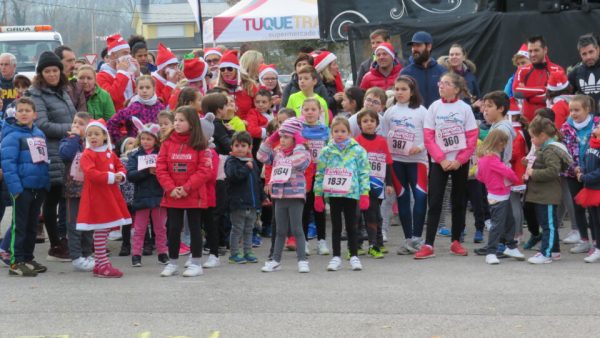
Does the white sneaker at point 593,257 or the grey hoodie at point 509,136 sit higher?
the grey hoodie at point 509,136

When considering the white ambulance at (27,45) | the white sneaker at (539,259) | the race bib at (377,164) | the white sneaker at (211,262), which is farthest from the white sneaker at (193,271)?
the white ambulance at (27,45)

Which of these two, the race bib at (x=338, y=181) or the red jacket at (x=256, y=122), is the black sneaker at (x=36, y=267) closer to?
the race bib at (x=338, y=181)

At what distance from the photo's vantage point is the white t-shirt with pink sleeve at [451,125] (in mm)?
11031

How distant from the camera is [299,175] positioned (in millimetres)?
10469

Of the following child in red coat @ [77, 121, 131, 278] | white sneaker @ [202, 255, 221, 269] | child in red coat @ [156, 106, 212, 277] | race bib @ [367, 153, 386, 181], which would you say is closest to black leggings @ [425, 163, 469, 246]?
race bib @ [367, 153, 386, 181]

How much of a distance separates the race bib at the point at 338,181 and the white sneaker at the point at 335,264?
65 centimetres

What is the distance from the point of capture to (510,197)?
11461mm

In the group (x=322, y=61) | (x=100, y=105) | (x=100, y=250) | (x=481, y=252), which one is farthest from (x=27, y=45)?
(x=481, y=252)

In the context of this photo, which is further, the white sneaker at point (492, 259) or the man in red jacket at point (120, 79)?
the man in red jacket at point (120, 79)

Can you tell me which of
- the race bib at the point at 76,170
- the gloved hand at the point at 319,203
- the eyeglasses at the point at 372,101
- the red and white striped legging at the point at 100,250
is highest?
the eyeglasses at the point at 372,101

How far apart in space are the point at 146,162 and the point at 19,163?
130cm

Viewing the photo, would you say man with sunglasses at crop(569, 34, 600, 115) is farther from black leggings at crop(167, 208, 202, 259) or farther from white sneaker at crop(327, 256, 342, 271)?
black leggings at crop(167, 208, 202, 259)

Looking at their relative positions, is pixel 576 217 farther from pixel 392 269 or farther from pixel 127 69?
pixel 127 69

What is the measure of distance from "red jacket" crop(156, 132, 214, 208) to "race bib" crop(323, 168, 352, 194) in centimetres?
115
